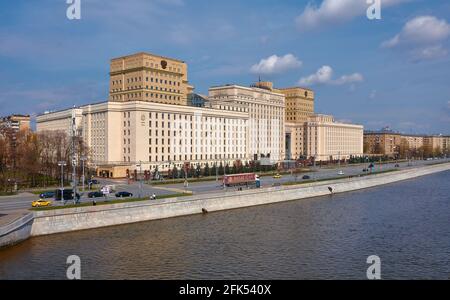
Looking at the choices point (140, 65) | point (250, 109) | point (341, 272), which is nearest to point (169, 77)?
point (140, 65)

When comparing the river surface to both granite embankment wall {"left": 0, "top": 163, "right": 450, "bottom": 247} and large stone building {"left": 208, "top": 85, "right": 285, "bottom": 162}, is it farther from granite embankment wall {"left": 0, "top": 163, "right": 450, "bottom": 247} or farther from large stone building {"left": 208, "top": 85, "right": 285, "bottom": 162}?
large stone building {"left": 208, "top": 85, "right": 285, "bottom": 162}

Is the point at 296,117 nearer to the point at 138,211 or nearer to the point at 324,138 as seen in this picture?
the point at 324,138

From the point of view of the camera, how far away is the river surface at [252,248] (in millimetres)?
28875

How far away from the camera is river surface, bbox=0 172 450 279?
28.9 m

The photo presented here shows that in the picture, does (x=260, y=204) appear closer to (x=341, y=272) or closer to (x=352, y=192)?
(x=352, y=192)

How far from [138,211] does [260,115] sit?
91.2m

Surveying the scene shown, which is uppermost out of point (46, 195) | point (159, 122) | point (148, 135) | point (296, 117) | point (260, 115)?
Answer: point (296, 117)

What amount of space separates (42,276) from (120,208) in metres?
17.7

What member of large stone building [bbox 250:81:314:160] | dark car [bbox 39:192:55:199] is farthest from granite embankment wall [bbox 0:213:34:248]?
large stone building [bbox 250:81:314:160]

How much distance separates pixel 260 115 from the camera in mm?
133750

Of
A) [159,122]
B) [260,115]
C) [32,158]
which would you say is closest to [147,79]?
[159,122]

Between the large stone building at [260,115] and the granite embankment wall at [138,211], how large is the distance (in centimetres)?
5424

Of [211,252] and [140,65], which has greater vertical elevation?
[140,65]
